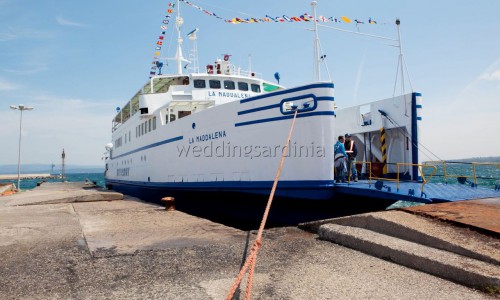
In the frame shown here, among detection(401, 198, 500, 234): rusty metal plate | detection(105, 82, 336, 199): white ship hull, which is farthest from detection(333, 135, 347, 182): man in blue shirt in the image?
detection(401, 198, 500, 234): rusty metal plate

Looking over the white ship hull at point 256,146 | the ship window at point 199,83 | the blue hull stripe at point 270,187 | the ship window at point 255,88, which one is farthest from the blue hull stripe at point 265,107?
the ship window at point 255,88

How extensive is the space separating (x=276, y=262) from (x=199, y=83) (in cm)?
1040

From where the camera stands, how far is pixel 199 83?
13578mm

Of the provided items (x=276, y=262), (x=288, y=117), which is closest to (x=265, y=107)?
(x=288, y=117)

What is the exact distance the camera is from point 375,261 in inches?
163

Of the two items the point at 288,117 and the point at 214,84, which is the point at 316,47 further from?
the point at 214,84

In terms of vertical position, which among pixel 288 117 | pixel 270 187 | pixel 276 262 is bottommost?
pixel 276 262

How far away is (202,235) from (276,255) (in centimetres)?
187

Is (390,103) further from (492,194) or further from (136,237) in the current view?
(136,237)

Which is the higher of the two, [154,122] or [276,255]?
[154,122]

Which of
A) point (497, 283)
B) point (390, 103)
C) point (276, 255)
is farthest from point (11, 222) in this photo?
point (390, 103)

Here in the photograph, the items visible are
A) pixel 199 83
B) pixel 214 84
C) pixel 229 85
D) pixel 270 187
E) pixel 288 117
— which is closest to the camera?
pixel 288 117

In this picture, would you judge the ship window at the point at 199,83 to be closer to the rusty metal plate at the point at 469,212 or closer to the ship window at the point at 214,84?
the ship window at the point at 214,84

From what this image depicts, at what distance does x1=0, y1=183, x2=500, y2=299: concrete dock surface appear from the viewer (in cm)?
337
